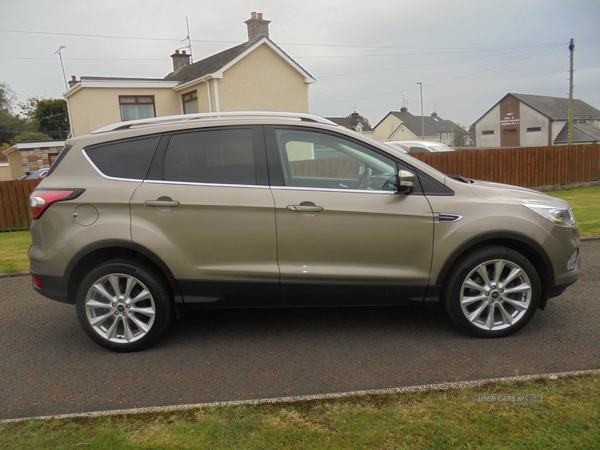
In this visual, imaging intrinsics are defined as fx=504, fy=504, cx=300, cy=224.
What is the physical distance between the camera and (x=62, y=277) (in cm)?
414

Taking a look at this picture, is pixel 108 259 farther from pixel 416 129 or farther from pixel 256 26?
pixel 416 129

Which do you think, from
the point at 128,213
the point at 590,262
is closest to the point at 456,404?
the point at 128,213

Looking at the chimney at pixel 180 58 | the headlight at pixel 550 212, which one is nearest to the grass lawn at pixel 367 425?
the headlight at pixel 550 212

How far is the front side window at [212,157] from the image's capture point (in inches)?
164

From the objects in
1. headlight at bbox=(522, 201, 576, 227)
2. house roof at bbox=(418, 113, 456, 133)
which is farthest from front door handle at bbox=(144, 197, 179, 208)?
house roof at bbox=(418, 113, 456, 133)

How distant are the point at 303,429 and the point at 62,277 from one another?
7.99 feet

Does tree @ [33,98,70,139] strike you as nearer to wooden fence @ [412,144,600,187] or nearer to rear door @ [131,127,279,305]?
wooden fence @ [412,144,600,187]

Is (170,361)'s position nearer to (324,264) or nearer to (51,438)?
(51,438)

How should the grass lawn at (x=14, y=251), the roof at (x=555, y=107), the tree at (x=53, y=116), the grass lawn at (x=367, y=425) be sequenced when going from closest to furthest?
the grass lawn at (x=367, y=425) → the grass lawn at (x=14, y=251) → the tree at (x=53, y=116) → the roof at (x=555, y=107)

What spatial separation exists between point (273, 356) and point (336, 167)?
1703mm

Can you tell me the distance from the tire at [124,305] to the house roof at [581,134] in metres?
61.9

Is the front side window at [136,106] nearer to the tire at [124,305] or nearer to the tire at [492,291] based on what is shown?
the tire at [124,305]

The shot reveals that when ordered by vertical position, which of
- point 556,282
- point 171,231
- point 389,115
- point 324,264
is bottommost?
point 556,282

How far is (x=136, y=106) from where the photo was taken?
2430 cm
